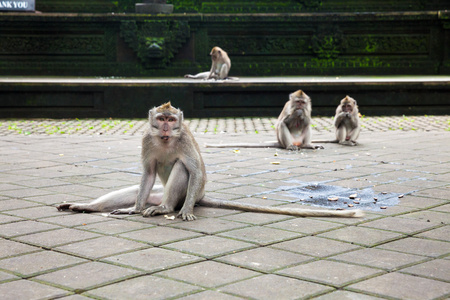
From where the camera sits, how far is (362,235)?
14.7 ft

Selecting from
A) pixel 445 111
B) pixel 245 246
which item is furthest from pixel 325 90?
pixel 245 246

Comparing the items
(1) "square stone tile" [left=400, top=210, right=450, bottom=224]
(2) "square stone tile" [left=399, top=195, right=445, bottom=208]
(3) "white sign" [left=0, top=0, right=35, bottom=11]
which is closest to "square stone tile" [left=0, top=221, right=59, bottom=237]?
(1) "square stone tile" [left=400, top=210, right=450, bottom=224]

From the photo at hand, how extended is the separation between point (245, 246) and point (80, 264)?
1074 mm

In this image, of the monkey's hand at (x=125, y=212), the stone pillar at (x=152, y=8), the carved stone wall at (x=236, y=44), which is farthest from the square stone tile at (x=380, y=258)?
the stone pillar at (x=152, y=8)

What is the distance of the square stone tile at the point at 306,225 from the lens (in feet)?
15.2

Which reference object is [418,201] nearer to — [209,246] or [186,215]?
[186,215]

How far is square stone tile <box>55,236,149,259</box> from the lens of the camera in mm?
4000

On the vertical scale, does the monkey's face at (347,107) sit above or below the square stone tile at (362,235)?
above

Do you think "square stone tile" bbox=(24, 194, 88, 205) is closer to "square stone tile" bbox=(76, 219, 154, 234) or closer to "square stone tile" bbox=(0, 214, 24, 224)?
"square stone tile" bbox=(0, 214, 24, 224)

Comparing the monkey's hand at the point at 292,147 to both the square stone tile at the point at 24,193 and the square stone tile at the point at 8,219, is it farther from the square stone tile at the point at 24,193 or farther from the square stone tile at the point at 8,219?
the square stone tile at the point at 8,219

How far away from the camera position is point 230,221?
→ 16.1ft

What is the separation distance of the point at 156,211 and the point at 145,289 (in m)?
1.74

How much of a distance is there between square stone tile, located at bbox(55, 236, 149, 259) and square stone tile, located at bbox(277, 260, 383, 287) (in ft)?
3.54

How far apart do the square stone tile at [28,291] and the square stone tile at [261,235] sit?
146 cm
